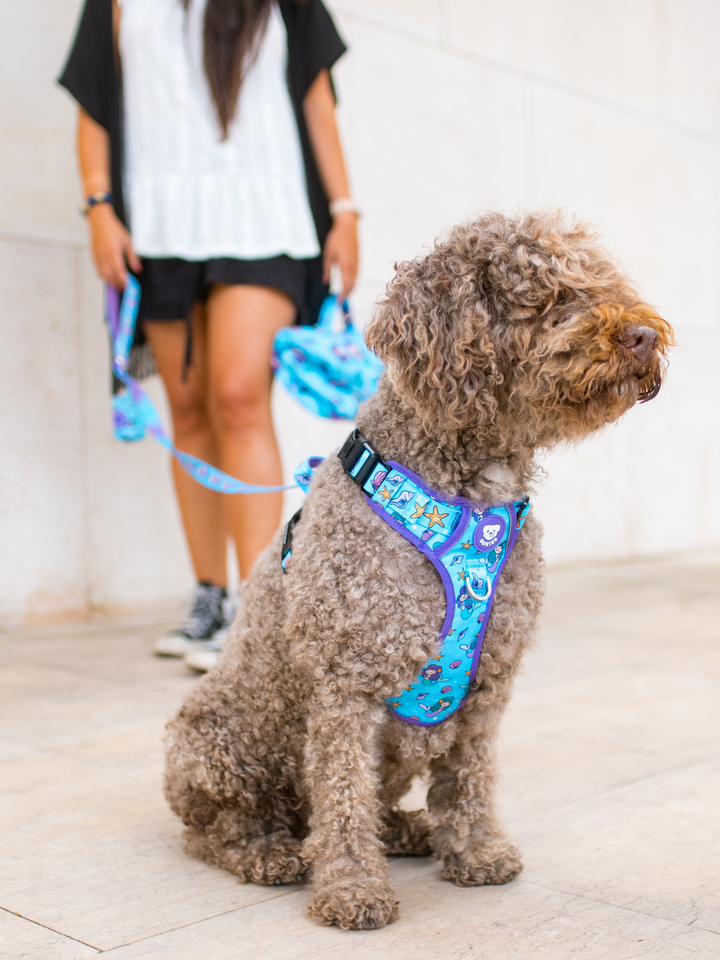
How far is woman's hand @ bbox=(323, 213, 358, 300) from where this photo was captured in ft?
11.0

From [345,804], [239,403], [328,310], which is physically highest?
[328,310]

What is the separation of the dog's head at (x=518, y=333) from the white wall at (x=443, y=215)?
0.57 m

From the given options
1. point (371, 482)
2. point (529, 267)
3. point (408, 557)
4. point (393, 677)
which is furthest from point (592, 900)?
point (529, 267)

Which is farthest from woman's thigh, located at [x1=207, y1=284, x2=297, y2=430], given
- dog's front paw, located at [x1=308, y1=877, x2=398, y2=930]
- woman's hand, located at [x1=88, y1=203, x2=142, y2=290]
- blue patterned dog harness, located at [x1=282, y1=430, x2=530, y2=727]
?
dog's front paw, located at [x1=308, y1=877, x2=398, y2=930]

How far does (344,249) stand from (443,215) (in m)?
2.14

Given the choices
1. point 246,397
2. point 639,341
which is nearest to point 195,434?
point 246,397

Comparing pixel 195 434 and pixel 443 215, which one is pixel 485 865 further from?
pixel 443 215

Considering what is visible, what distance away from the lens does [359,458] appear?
1.75 metres

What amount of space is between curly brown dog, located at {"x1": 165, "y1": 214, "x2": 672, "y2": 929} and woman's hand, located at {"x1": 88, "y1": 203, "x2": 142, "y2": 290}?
1.69 metres

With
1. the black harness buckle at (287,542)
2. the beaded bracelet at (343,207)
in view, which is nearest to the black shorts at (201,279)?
the beaded bracelet at (343,207)

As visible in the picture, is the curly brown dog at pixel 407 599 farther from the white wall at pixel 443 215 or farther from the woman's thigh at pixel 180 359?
the woman's thigh at pixel 180 359

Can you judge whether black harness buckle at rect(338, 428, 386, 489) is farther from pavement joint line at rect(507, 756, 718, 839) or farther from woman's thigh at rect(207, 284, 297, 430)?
woman's thigh at rect(207, 284, 297, 430)

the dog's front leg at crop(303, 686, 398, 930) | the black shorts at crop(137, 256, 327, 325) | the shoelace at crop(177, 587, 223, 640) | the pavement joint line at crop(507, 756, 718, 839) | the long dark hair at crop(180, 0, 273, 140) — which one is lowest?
the pavement joint line at crop(507, 756, 718, 839)

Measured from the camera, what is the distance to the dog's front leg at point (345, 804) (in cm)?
167
